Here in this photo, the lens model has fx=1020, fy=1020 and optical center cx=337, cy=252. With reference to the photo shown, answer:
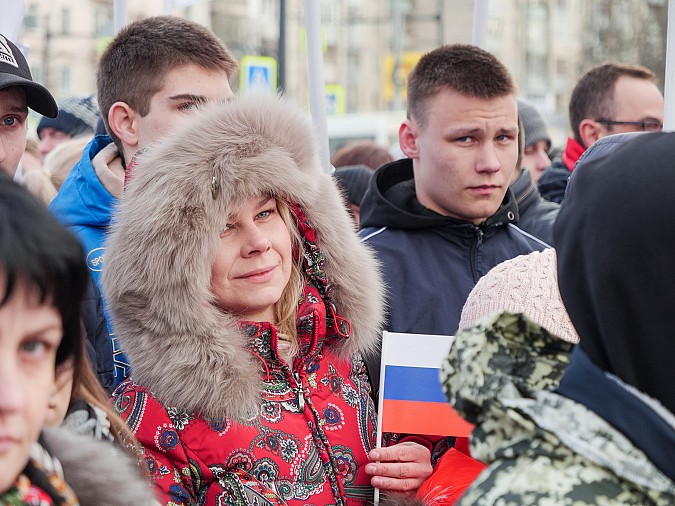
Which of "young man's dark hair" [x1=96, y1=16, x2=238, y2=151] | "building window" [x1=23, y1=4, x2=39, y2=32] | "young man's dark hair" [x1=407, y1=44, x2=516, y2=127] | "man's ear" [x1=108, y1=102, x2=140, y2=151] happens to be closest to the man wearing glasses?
"young man's dark hair" [x1=407, y1=44, x2=516, y2=127]

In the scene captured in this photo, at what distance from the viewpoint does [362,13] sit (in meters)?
54.0

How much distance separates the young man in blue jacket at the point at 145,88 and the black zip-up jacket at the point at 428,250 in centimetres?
86

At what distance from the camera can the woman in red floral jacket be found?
9.16ft

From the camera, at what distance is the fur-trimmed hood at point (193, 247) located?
2855mm

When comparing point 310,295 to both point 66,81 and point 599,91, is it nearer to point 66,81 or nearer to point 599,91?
point 599,91

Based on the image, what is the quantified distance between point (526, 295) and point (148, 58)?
1992 millimetres

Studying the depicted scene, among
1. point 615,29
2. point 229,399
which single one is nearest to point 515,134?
point 229,399

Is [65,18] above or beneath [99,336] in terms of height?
beneath

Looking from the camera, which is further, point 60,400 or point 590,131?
point 590,131

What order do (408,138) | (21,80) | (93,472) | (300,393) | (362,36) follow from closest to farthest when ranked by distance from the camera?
(93,472) < (300,393) < (21,80) < (408,138) < (362,36)

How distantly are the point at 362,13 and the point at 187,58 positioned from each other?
5135cm

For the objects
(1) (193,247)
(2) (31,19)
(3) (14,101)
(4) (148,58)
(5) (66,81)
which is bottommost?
(5) (66,81)

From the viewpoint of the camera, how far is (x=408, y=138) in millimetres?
4594

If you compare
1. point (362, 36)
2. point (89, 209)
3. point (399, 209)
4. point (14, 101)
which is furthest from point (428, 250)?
point (362, 36)
